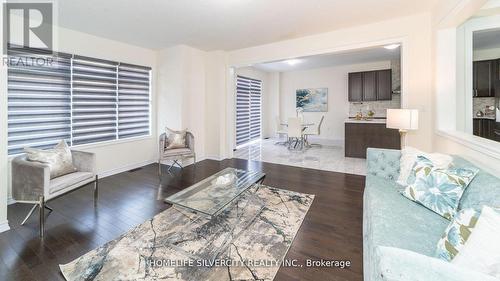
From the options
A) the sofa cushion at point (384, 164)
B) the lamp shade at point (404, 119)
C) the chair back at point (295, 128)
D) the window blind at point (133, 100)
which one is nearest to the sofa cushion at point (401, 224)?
the sofa cushion at point (384, 164)

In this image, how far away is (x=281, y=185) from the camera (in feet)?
12.2

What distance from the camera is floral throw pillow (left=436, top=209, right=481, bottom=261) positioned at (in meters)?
1.09

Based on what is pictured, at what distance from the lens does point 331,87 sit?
7.93 m

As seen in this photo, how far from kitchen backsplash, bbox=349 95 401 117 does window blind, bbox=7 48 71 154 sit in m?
7.62

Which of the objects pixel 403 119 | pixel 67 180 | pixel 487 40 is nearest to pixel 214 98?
pixel 67 180

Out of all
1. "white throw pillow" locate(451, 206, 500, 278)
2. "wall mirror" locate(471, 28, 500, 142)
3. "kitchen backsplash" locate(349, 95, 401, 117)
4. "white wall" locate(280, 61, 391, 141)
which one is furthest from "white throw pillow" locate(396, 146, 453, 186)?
"white wall" locate(280, 61, 391, 141)

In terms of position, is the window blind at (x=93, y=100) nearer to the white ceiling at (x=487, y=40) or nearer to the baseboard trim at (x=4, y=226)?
the baseboard trim at (x=4, y=226)

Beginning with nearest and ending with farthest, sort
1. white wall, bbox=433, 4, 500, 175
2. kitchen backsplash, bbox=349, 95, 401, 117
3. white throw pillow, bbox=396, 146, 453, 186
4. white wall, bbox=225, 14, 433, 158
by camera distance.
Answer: white throw pillow, bbox=396, 146, 453, 186
white wall, bbox=433, 4, 500, 175
white wall, bbox=225, 14, 433, 158
kitchen backsplash, bbox=349, 95, 401, 117

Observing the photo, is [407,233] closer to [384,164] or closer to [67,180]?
[384,164]

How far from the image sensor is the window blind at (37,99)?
3.18 m

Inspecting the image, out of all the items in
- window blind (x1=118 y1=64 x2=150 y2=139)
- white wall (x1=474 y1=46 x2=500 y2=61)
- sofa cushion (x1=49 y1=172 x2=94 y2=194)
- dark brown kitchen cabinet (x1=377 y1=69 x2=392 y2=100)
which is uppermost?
white wall (x1=474 y1=46 x2=500 y2=61)

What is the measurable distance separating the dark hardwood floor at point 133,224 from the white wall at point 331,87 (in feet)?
13.8

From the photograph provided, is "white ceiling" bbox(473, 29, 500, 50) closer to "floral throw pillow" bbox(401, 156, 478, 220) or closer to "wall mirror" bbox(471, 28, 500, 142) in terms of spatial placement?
"wall mirror" bbox(471, 28, 500, 142)

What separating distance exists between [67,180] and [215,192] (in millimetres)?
1779
